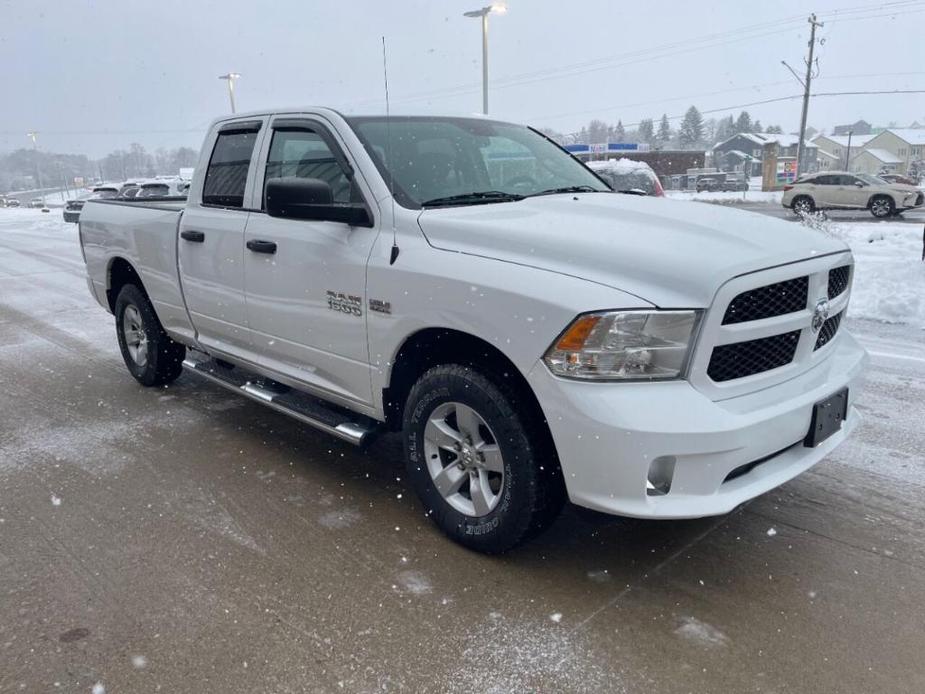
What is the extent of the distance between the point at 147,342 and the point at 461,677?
166 inches

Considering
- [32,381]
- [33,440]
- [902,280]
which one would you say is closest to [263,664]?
[33,440]

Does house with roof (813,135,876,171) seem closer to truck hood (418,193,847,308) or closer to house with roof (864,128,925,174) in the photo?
house with roof (864,128,925,174)

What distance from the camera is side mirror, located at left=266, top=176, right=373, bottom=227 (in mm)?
3277

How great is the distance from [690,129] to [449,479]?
117530 millimetres

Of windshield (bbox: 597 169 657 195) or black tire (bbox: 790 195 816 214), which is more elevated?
windshield (bbox: 597 169 657 195)

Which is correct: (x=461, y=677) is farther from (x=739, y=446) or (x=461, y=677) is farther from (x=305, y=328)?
(x=305, y=328)

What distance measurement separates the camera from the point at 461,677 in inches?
96.9

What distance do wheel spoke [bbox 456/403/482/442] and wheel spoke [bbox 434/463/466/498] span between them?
0.65ft

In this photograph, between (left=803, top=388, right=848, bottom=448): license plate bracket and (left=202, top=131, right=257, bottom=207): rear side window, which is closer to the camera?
(left=803, top=388, right=848, bottom=448): license plate bracket

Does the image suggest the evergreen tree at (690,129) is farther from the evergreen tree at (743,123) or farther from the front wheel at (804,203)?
the front wheel at (804,203)

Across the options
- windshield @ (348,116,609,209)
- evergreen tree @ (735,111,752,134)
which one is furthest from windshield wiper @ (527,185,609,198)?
evergreen tree @ (735,111,752,134)

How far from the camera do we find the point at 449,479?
326 cm

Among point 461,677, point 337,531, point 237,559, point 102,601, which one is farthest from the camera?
point 337,531

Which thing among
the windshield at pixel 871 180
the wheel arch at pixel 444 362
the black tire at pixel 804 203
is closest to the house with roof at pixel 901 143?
the windshield at pixel 871 180
